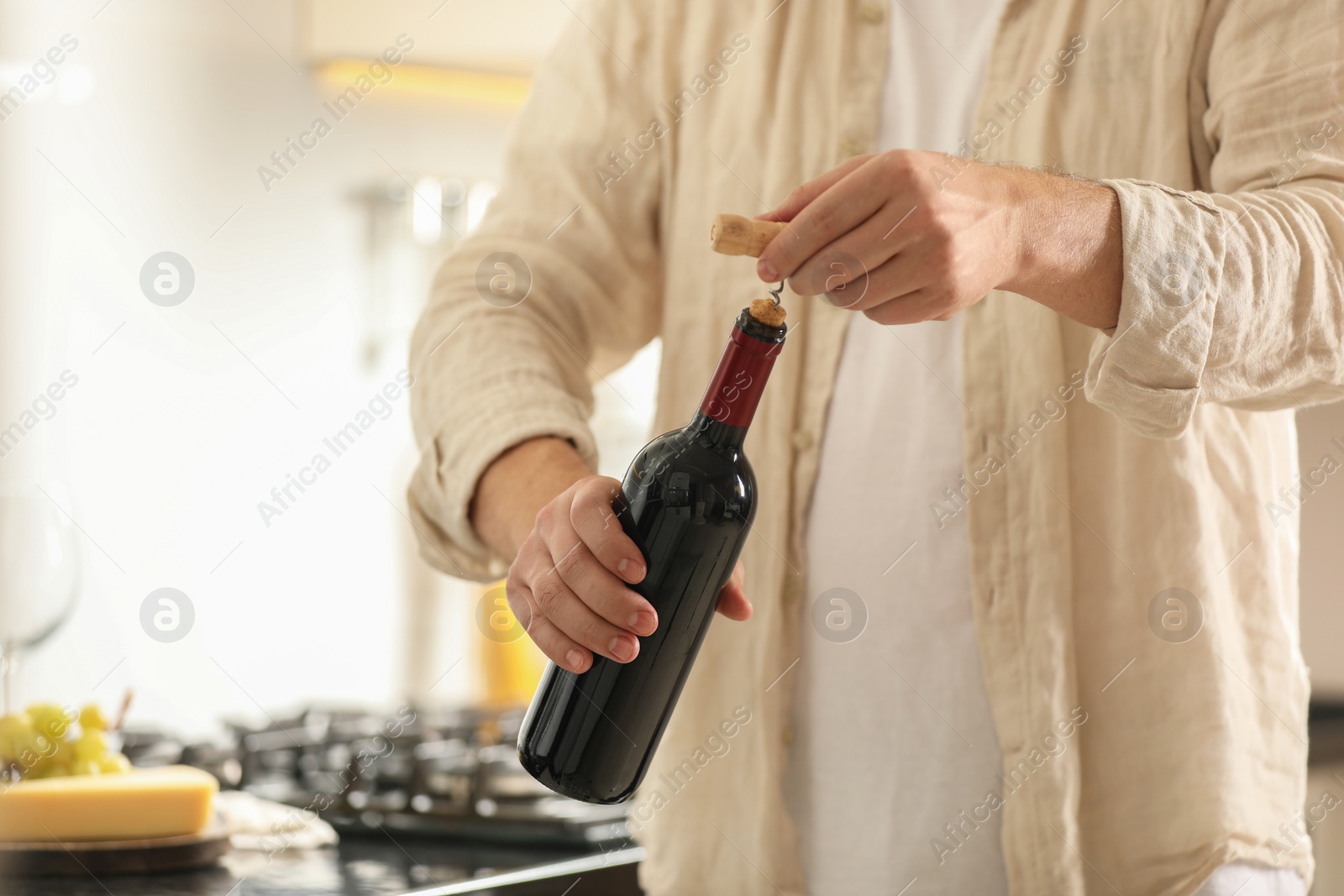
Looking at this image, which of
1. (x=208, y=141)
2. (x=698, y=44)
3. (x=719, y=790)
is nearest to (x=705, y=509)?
(x=719, y=790)

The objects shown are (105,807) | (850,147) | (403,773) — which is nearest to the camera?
(850,147)

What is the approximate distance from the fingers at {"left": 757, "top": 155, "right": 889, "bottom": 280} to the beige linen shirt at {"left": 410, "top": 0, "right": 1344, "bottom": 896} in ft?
0.57

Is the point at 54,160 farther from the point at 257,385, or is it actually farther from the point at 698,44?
the point at 698,44

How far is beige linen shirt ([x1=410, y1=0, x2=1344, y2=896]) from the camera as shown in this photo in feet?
2.50

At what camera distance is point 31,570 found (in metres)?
1.08

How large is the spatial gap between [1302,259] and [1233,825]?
0.35 metres

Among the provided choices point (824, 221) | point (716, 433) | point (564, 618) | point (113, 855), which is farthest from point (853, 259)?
point (113, 855)

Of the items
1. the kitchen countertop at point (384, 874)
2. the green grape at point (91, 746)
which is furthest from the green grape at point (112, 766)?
the kitchen countertop at point (384, 874)

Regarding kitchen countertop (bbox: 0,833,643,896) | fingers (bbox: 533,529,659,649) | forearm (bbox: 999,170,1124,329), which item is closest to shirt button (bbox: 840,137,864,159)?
forearm (bbox: 999,170,1124,329)

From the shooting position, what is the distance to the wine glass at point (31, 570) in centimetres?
107

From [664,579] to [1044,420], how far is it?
0.32 m

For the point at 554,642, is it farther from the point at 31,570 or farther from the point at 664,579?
the point at 31,570

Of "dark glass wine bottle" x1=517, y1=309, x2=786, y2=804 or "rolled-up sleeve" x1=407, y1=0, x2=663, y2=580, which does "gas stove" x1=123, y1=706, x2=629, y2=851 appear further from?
"dark glass wine bottle" x1=517, y1=309, x2=786, y2=804

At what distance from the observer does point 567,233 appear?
94 cm
